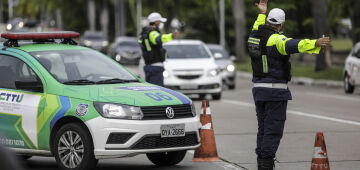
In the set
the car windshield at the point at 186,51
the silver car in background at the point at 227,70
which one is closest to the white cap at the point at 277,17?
the car windshield at the point at 186,51

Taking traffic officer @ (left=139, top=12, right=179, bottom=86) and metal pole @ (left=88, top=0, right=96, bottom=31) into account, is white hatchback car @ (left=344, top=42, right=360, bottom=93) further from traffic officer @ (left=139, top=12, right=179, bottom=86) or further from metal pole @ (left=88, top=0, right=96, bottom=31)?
metal pole @ (left=88, top=0, right=96, bottom=31)

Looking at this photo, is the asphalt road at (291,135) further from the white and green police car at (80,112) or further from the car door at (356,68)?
the white and green police car at (80,112)

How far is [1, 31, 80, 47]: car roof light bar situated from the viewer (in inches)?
429

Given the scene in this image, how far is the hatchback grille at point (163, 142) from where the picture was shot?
9.67m

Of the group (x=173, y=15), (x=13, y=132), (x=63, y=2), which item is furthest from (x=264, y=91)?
(x=63, y=2)

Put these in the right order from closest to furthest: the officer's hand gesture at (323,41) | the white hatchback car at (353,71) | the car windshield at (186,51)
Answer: the officer's hand gesture at (323,41) → the car windshield at (186,51) → the white hatchback car at (353,71)

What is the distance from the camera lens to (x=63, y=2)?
283 feet

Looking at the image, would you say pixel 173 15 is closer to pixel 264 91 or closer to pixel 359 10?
pixel 359 10

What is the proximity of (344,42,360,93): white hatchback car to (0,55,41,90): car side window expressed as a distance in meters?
16.1

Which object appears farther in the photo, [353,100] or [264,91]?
[353,100]

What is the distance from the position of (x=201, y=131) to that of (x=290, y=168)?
4.06 feet

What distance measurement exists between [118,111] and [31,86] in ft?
3.67

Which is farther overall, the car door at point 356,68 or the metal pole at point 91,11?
the metal pole at point 91,11

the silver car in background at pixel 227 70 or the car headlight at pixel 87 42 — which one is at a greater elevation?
the silver car in background at pixel 227 70
